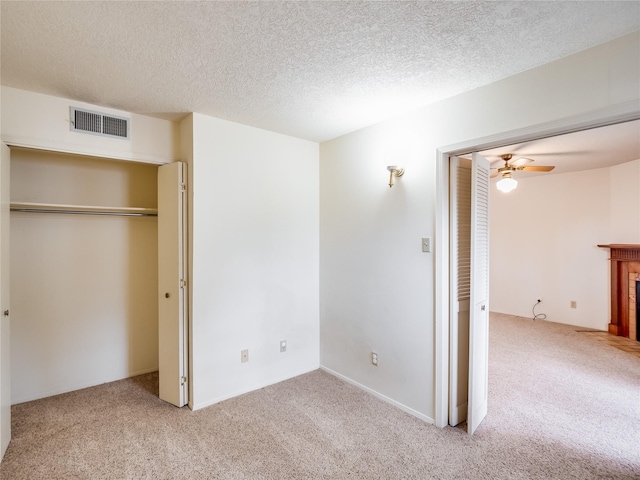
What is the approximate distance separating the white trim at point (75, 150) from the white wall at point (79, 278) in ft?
1.40

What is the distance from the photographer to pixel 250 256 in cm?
304

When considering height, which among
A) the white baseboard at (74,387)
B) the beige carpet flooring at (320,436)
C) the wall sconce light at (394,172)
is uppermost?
the wall sconce light at (394,172)

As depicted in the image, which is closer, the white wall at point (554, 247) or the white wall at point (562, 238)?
the white wall at point (562, 238)

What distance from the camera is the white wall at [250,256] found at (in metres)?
2.73

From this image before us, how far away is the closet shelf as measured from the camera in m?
2.64

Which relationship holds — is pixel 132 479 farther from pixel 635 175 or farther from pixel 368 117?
pixel 635 175

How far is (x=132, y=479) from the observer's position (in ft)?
6.25

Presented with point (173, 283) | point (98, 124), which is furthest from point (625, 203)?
point (98, 124)

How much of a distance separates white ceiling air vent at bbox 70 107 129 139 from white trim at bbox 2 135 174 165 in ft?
0.47

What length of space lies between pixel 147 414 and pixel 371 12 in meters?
3.26

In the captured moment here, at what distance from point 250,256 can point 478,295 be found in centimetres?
204

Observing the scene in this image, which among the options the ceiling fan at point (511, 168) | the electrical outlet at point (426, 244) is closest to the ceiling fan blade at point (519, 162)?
the ceiling fan at point (511, 168)

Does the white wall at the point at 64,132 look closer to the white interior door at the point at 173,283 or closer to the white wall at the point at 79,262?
the white wall at the point at 79,262

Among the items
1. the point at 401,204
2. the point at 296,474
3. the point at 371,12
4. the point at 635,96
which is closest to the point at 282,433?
the point at 296,474
